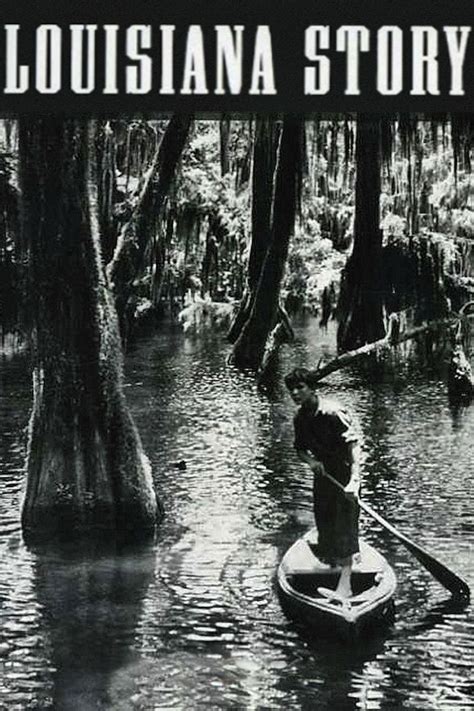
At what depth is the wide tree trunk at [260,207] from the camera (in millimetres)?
4512

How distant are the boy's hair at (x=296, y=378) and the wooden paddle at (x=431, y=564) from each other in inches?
13.2

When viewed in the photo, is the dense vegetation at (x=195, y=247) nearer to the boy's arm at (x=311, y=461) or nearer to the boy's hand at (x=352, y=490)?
the boy's arm at (x=311, y=461)

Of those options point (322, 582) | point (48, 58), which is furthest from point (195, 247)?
point (322, 582)

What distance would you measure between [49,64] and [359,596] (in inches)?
Answer: 82.2

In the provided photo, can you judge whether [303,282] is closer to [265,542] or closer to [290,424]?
[290,424]

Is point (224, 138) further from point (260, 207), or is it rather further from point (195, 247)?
point (195, 247)

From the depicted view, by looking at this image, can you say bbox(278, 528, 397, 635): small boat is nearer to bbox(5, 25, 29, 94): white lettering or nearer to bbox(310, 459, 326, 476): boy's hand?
bbox(310, 459, 326, 476): boy's hand

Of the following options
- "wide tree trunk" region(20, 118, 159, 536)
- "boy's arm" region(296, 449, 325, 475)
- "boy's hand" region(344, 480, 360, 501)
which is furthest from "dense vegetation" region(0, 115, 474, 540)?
"boy's hand" region(344, 480, 360, 501)

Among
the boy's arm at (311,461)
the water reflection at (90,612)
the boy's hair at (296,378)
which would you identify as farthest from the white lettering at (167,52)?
the water reflection at (90,612)

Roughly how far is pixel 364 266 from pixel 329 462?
2.38 feet

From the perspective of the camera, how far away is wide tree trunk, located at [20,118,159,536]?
445 cm

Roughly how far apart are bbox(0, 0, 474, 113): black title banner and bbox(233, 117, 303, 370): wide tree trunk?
11.1 inches

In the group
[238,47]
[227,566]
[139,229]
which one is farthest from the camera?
[139,229]

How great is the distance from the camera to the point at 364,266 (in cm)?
455
